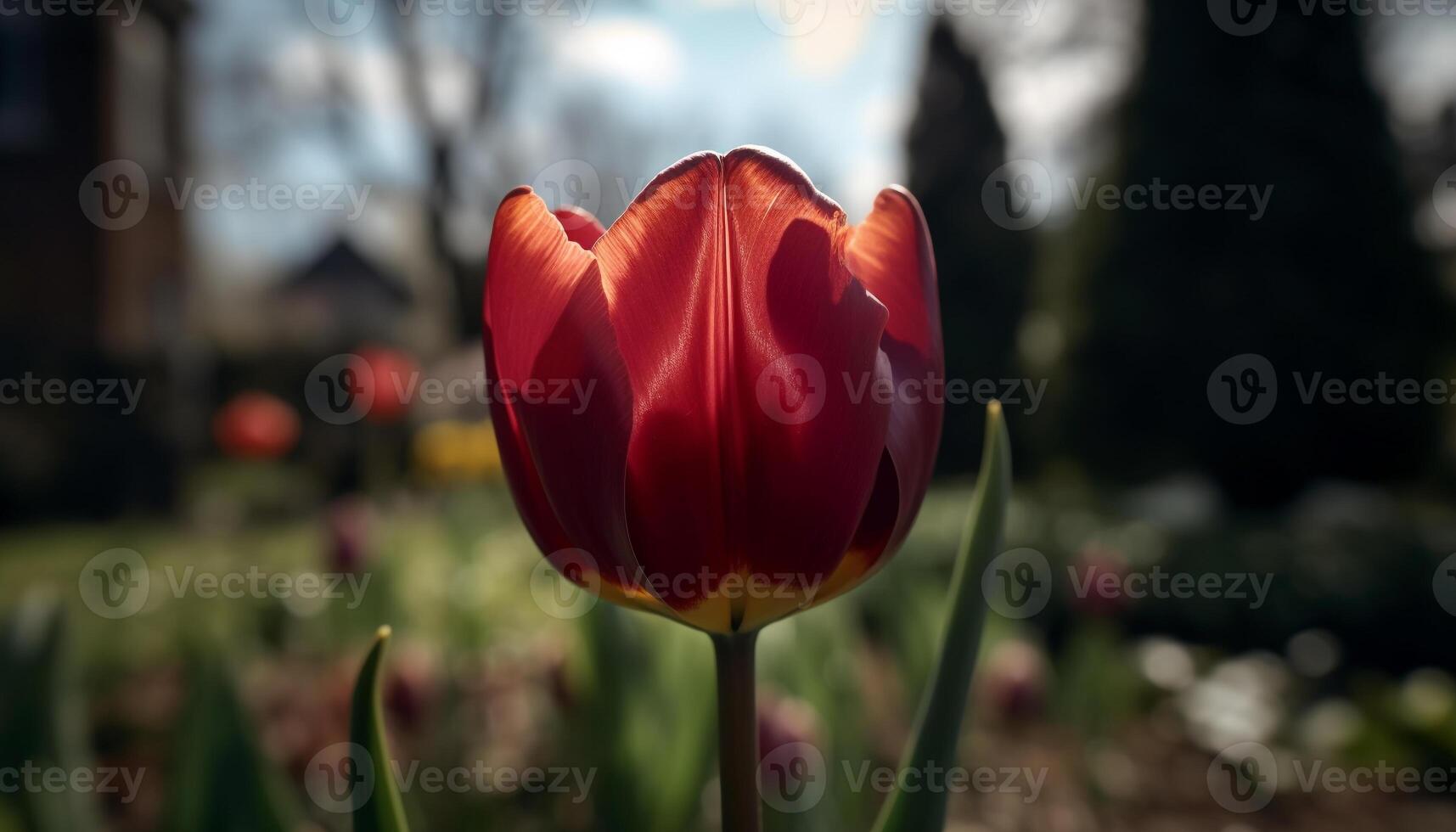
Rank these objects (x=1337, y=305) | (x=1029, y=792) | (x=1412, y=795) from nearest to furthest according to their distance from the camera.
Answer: (x=1029, y=792)
(x=1412, y=795)
(x=1337, y=305)

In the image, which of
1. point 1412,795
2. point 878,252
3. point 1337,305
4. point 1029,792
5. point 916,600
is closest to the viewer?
point 878,252

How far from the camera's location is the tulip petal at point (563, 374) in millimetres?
593

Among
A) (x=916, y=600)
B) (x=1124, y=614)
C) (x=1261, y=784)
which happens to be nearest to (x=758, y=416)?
(x=916, y=600)

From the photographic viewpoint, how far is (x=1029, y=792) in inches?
88.7

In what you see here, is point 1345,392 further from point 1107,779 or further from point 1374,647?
point 1107,779

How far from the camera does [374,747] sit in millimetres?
587

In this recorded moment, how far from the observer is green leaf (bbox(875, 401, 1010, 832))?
62 centimetres

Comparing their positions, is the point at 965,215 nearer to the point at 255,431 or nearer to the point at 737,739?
the point at 255,431

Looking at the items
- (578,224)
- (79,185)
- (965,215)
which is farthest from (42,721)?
(79,185)

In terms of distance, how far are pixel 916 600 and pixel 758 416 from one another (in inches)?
77.0

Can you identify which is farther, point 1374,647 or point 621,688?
point 1374,647

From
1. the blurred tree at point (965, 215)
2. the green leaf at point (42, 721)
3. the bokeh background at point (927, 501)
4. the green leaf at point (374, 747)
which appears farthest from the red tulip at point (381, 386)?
the blurred tree at point (965, 215)

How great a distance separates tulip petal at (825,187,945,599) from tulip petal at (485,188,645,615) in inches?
7.1

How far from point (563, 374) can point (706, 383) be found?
97mm
